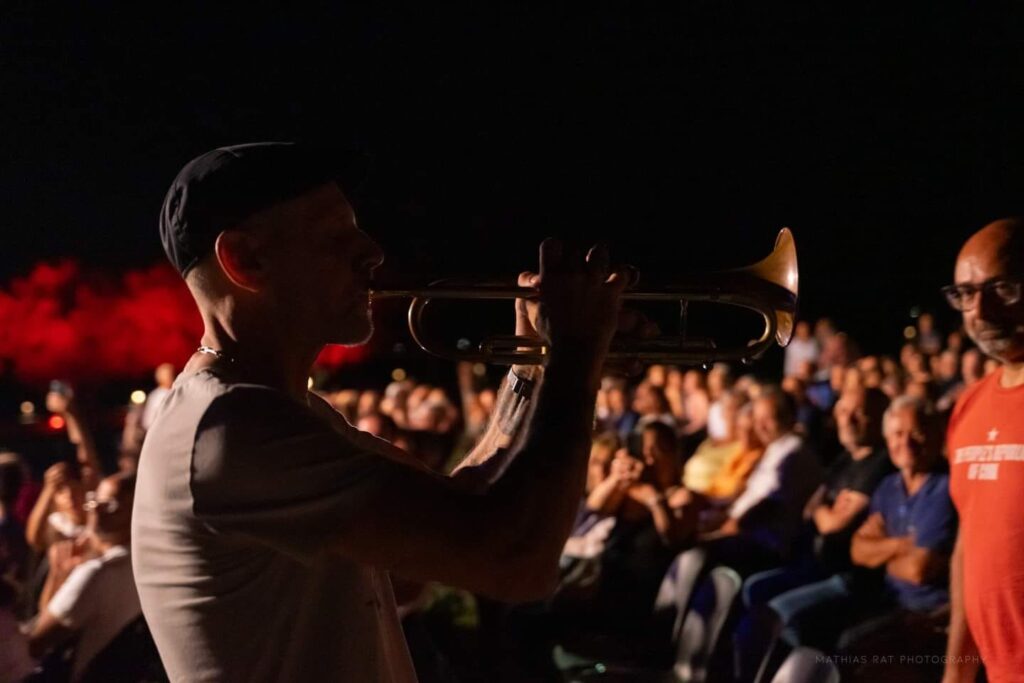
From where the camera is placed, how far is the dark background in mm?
16953

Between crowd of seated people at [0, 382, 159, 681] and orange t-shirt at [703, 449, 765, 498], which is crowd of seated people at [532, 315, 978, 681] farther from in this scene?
crowd of seated people at [0, 382, 159, 681]

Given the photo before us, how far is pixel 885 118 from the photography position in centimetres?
1928

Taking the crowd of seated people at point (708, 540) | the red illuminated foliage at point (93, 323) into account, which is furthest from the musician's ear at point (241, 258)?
the red illuminated foliage at point (93, 323)

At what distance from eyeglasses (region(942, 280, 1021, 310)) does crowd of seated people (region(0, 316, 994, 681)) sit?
1326 mm

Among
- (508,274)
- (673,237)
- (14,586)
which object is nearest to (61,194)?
(673,237)

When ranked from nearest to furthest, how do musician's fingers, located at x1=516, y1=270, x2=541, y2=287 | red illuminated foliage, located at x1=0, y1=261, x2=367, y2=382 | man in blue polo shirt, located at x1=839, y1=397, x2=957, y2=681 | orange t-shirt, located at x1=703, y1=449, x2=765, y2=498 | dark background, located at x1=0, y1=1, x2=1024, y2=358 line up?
musician's fingers, located at x1=516, y1=270, x2=541, y2=287 → man in blue polo shirt, located at x1=839, y1=397, x2=957, y2=681 → orange t-shirt, located at x1=703, y1=449, x2=765, y2=498 → red illuminated foliage, located at x1=0, y1=261, x2=367, y2=382 → dark background, located at x1=0, y1=1, x2=1024, y2=358

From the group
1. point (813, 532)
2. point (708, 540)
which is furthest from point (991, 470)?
point (813, 532)

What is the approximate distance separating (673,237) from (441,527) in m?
23.3

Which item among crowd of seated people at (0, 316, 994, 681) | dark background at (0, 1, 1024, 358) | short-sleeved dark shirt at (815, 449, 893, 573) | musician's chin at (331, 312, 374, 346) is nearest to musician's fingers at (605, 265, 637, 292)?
musician's chin at (331, 312, 374, 346)

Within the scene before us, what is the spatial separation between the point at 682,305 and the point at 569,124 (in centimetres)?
2135

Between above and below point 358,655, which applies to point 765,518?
below

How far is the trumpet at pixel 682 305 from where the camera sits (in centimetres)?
252

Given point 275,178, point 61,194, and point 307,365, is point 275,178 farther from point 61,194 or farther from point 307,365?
point 61,194

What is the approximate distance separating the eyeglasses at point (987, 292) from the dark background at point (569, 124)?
13.1 metres
